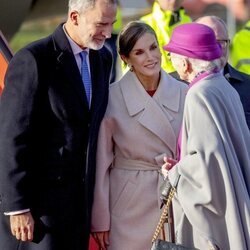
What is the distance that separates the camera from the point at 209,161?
427 cm

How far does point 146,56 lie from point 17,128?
0.77 metres

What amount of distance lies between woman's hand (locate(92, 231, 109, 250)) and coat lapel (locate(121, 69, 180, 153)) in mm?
518

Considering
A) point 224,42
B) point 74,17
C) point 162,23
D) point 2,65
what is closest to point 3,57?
point 2,65

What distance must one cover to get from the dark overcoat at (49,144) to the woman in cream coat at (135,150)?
0.15 meters

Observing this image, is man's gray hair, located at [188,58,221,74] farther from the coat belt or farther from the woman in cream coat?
the coat belt

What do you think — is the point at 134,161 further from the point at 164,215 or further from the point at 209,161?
the point at 209,161

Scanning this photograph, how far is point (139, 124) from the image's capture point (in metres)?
4.70

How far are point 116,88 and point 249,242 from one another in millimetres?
1007

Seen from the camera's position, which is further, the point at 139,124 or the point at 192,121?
the point at 139,124

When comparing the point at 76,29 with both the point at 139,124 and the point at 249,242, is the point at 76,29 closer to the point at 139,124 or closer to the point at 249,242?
the point at 139,124

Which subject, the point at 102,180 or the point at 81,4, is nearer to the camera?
the point at 81,4

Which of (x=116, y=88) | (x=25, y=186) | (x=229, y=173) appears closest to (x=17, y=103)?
(x=25, y=186)

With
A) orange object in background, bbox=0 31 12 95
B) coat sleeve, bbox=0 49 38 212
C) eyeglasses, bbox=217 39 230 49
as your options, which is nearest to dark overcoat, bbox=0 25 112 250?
coat sleeve, bbox=0 49 38 212

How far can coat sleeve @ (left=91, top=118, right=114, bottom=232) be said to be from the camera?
15.1ft
